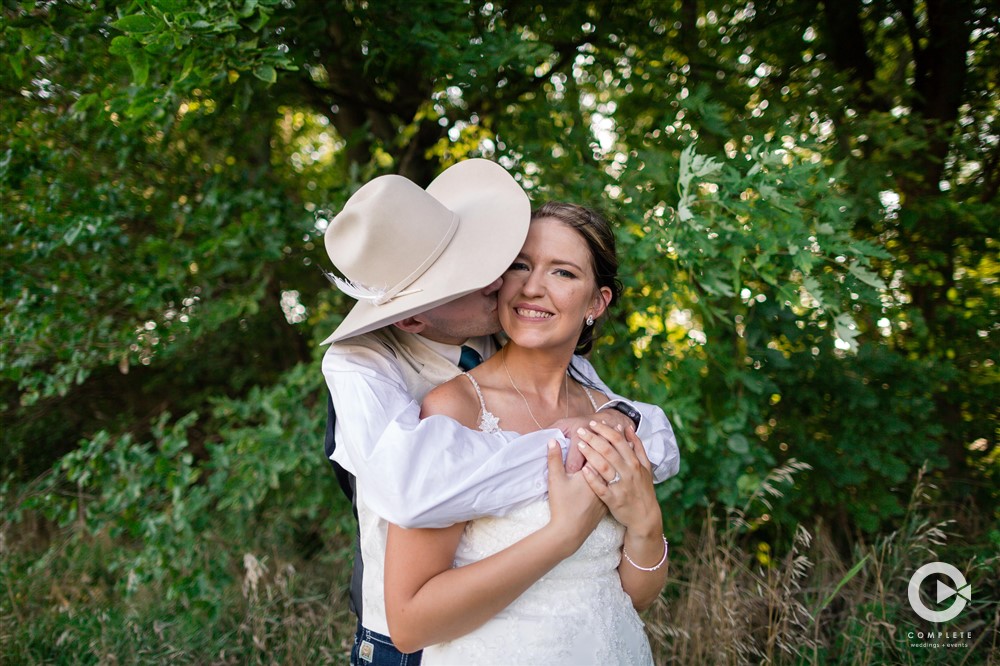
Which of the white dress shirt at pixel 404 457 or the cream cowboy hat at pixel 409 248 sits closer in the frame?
the white dress shirt at pixel 404 457

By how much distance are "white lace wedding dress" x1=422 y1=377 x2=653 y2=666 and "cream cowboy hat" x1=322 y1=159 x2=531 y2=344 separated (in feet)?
1.88

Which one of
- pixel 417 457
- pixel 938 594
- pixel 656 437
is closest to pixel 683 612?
pixel 938 594

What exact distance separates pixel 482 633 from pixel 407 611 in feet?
0.72

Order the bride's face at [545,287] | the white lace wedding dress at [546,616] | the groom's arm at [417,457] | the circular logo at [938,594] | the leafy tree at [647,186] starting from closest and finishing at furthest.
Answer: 1. the groom's arm at [417,457]
2. the white lace wedding dress at [546,616]
3. the bride's face at [545,287]
4. the leafy tree at [647,186]
5. the circular logo at [938,594]

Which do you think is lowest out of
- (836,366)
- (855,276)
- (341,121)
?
(836,366)

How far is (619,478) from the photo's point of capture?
173 cm

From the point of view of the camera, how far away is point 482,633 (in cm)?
168

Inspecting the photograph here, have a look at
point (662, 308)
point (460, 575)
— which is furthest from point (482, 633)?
point (662, 308)

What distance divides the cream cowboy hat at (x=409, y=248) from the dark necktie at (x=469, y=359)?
0.35 metres

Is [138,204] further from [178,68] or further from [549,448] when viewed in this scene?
[549,448]

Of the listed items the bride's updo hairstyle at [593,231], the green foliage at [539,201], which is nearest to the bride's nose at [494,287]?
the bride's updo hairstyle at [593,231]

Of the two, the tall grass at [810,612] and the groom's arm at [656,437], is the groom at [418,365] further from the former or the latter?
the tall grass at [810,612]

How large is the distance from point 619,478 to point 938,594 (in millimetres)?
2469

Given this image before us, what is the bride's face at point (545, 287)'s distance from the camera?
191 cm
